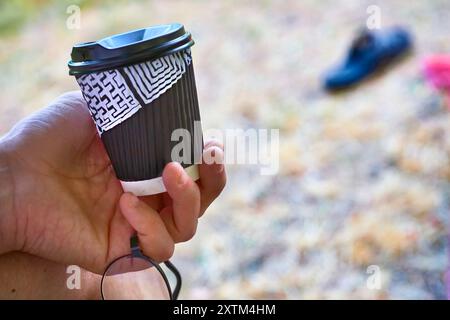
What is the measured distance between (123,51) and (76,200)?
21 centimetres

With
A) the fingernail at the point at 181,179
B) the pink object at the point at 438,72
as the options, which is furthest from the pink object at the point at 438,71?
the fingernail at the point at 181,179

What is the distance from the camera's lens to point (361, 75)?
210 centimetres

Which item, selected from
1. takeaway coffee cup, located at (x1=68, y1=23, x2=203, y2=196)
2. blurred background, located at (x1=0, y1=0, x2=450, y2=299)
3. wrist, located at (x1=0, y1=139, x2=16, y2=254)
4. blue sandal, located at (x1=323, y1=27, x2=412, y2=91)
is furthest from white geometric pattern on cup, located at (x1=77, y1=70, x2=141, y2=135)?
blue sandal, located at (x1=323, y1=27, x2=412, y2=91)

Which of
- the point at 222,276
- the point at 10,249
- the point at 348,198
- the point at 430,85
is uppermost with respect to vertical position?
the point at 10,249

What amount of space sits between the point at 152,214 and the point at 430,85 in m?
1.53

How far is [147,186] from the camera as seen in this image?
1.94 feet

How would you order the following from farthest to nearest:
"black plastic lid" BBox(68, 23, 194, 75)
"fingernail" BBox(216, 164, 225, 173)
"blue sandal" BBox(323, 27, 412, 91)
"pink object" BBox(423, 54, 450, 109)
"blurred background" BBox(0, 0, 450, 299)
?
"blue sandal" BBox(323, 27, 412, 91)
"pink object" BBox(423, 54, 450, 109)
"blurred background" BBox(0, 0, 450, 299)
"fingernail" BBox(216, 164, 225, 173)
"black plastic lid" BBox(68, 23, 194, 75)

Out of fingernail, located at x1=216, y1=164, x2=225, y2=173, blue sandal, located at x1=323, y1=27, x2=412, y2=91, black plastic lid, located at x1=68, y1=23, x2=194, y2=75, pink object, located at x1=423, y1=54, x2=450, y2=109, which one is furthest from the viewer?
blue sandal, located at x1=323, y1=27, x2=412, y2=91

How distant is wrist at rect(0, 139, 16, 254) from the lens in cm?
61

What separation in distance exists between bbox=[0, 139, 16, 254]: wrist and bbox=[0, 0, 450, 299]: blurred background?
2.68 feet

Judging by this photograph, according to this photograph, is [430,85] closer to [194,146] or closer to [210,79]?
[210,79]

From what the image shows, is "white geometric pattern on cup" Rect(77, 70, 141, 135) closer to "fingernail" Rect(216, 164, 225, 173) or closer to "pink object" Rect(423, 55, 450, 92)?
"fingernail" Rect(216, 164, 225, 173)

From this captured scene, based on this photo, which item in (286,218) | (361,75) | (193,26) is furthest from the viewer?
(193,26)
